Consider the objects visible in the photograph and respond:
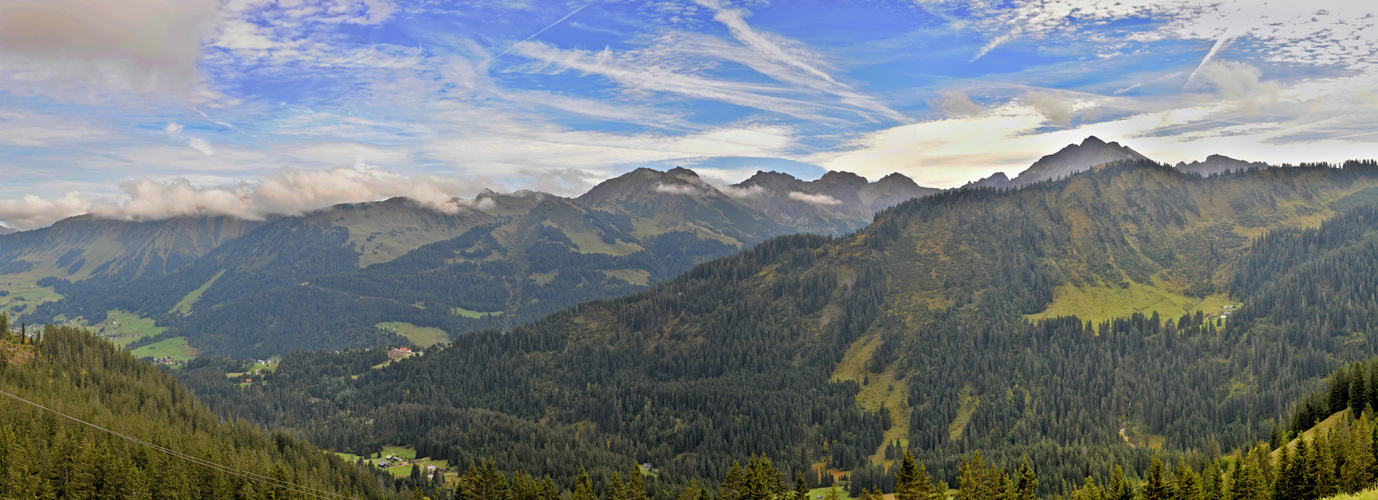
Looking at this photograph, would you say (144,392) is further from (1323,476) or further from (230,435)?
(1323,476)

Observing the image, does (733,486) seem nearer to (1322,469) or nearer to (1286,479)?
(1286,479)

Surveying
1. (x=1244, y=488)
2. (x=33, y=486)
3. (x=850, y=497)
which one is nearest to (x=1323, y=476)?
(x=1244, y=488)

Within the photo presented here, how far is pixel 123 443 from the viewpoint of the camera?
378 feet

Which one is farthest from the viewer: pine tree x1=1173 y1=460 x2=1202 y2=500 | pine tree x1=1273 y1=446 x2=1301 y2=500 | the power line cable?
the power line cable

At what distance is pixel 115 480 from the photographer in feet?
324

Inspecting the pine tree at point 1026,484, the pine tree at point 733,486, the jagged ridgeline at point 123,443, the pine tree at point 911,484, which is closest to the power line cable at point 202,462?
the jagged ridgeline at point 123,443

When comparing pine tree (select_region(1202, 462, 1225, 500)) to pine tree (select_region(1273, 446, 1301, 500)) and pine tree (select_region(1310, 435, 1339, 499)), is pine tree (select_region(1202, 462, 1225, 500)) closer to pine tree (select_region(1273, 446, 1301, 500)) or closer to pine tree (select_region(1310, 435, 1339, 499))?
pine tree (select_region(1273, 446, 1301, 500))

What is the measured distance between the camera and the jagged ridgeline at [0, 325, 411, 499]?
323 ft

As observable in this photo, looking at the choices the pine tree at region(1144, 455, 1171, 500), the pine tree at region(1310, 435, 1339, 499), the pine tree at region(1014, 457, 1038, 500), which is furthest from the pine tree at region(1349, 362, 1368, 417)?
the pine tree at region(1014, 457, 1038, 500)

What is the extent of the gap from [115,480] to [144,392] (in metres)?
80.7

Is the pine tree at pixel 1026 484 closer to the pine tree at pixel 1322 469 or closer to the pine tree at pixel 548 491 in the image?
the pine tree at pixel 1322 469

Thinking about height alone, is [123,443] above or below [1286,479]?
above

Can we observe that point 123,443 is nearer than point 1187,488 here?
No

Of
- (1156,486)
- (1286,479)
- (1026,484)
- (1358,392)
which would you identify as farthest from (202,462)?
(1358,392)
